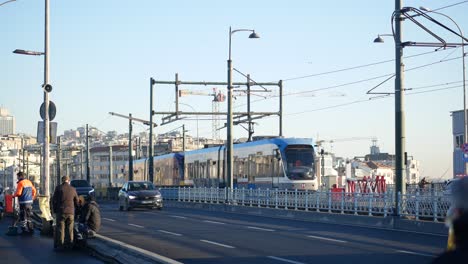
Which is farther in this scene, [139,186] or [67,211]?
[139,186]

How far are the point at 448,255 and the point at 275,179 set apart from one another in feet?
126

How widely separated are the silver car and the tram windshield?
7.54 meters

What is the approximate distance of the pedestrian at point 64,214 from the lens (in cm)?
1792

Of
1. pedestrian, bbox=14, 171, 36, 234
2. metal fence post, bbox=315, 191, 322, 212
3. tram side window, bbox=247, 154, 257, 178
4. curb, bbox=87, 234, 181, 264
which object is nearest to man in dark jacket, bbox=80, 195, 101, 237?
curb, bbox=87, 234, 181, 264

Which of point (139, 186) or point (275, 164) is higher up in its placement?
point (275, 164)

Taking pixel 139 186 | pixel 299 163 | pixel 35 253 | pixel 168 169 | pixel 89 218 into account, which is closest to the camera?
pixel 35 253

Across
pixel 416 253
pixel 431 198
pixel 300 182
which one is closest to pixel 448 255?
pixel 416 253

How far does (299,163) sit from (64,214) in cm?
2470

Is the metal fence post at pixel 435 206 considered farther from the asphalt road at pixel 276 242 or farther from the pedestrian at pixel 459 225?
the pedestrian at pixel 459 225

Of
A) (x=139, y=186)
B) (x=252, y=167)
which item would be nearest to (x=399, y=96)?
(x=252, y=167)

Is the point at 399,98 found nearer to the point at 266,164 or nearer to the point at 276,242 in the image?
the point at 276,242

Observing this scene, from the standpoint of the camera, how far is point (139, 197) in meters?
41.6

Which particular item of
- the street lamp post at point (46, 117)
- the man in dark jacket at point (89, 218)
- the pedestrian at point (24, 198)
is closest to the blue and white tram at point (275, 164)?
the street lamp post at point (46, 117)

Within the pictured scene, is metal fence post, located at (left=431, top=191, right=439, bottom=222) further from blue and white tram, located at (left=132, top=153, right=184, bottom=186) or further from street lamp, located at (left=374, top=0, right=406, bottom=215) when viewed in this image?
blue and white tram, located at (left=132, top=153, right=184, bottom=186)
